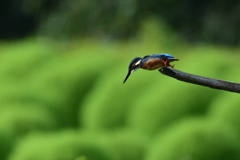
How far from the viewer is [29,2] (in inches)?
120

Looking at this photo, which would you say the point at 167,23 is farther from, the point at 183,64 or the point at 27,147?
the point at 27,147

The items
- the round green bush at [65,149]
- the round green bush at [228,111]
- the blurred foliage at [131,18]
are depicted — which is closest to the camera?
the round green bush at [65,149]

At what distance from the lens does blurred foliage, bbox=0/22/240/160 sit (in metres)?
0.83

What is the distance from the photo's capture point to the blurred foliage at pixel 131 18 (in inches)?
95.4

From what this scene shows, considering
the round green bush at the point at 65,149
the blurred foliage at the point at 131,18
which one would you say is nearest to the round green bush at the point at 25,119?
the round green bush at the point at 65,149

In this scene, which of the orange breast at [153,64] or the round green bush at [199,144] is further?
the round green bush at [199,144]

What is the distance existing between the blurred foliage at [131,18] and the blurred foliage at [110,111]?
0.77m

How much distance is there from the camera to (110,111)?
3.92 ft

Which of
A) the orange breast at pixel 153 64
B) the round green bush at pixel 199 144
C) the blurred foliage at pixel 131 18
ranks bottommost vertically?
the round green bush at pixel 199 144

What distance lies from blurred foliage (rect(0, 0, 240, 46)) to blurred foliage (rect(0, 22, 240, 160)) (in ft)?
2.53

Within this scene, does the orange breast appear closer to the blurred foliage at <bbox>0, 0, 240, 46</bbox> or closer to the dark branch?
the dark branch

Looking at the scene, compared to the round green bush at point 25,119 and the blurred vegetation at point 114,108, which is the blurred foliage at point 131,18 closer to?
the blurred vegetation at point 114,108

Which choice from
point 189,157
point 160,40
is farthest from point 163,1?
point 189,157

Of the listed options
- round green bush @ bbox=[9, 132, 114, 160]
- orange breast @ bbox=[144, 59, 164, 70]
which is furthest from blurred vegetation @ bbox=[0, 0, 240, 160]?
orange breast @ bbox=[144, 59, 164, 70]
